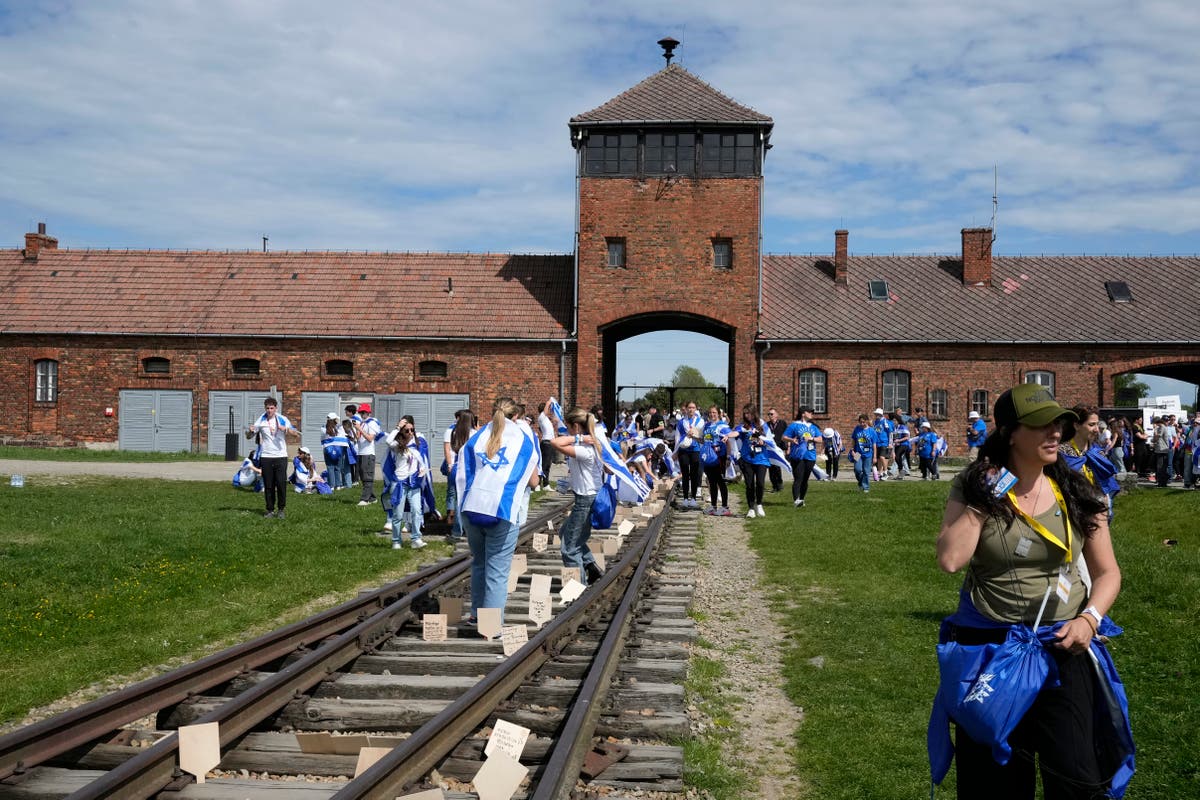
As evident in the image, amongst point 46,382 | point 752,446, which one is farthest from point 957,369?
point 46,382

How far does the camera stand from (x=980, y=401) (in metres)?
36.1

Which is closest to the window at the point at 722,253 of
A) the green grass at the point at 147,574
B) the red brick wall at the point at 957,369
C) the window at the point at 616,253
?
the window at the point at 616,253

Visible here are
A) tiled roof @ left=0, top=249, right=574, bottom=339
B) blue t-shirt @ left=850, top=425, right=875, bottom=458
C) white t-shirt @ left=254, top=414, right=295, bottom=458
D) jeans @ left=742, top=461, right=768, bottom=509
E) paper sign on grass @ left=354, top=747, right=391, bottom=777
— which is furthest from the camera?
tiled roof @ left=0, top=249, right=574, bottom=339

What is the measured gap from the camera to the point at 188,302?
1471 inches

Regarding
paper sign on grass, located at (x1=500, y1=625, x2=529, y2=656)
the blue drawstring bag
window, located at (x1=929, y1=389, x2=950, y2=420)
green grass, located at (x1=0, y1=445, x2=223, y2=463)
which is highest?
window, located at (x1=929, y1=389, x2=950, y2=420)

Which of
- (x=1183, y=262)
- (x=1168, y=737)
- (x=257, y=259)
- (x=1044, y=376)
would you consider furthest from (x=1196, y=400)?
(x=1168, y=737)

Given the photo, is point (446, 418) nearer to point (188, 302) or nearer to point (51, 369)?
point (188, 302)

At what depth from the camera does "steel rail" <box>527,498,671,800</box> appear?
4926 mm

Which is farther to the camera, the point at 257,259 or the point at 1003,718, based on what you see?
the point at 257,259

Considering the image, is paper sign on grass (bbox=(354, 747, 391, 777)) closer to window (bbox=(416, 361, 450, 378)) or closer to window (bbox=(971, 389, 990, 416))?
window (bbox=(416, 361, 450, 378))

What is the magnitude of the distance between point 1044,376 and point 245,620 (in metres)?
32.1

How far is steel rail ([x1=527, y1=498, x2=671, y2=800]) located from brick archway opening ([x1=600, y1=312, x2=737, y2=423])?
2632 cm

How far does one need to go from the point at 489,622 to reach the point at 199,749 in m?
3.26

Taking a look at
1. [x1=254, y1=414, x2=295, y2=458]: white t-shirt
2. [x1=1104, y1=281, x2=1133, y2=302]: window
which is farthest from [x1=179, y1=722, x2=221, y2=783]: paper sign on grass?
[x1=1104, y1=281, x2=1133, y2=302]: window
